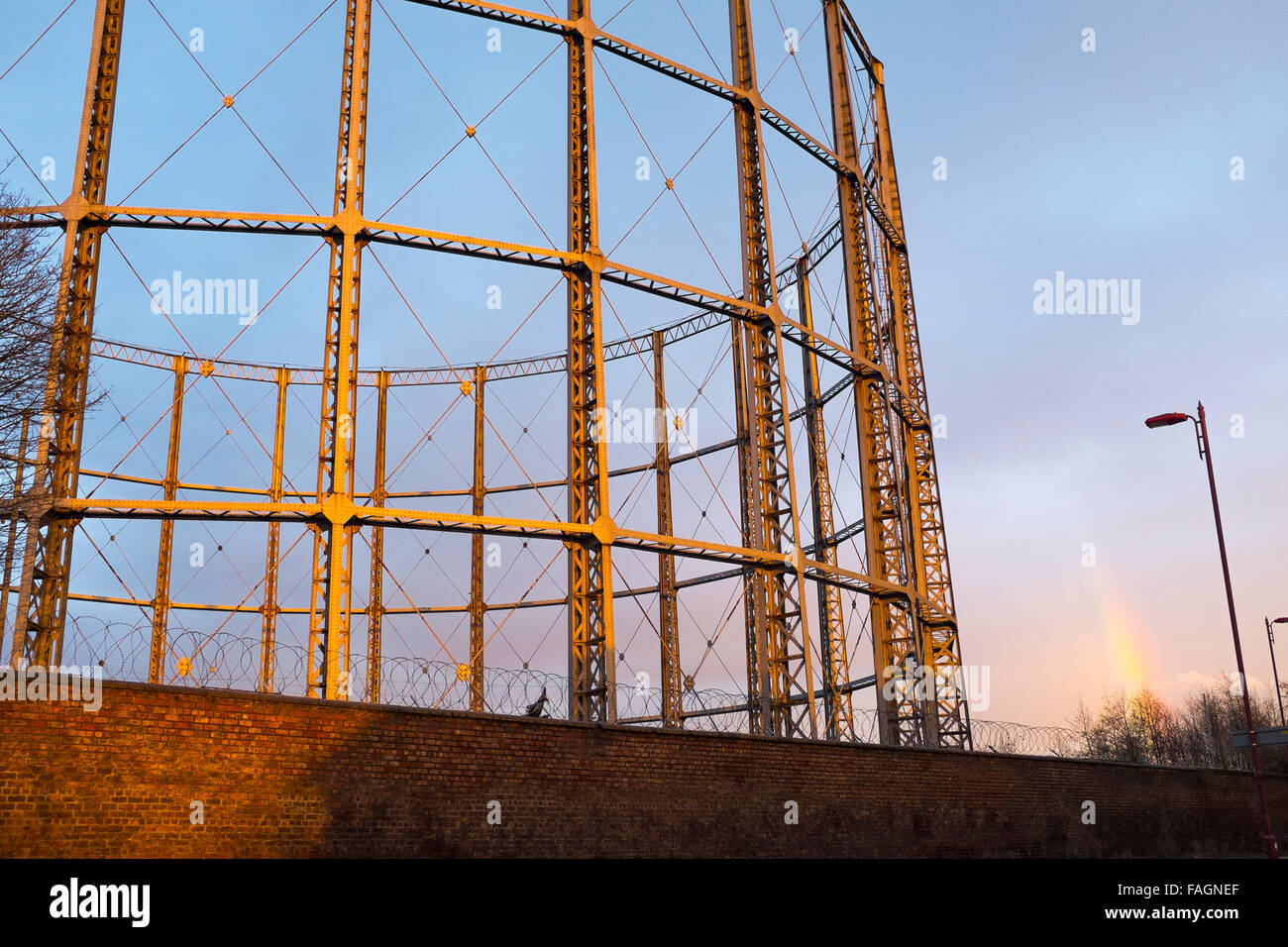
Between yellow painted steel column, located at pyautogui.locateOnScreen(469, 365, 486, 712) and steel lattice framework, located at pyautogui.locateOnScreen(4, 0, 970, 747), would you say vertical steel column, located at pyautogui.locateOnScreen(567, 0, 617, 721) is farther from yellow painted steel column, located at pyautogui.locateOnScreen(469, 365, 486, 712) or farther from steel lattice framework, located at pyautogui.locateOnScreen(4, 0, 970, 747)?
yellow painted steel column, located at pyautogui.locateOnScreen(469, 365, 486, 712)

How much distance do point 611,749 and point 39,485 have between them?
8822mm

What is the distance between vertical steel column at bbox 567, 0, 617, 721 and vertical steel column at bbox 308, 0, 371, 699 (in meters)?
3.41

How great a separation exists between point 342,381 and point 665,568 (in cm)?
1472

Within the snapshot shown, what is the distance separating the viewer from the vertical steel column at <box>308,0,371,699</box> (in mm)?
15484

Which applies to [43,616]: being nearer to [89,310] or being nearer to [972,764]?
[89,310]

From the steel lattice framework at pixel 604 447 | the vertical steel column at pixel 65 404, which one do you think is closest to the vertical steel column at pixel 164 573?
the steel lattice framework at pixel 604 447

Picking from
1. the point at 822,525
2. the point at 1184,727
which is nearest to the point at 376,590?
the point at 822,525

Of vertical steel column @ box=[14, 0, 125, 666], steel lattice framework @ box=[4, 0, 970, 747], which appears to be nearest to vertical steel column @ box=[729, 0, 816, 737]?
steel lattice framework @ box=[4, 0, 970, 747]

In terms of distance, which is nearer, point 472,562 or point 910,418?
point 910,418

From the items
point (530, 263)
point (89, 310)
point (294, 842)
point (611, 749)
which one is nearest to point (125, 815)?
point (294, 842)

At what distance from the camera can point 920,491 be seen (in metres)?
26.8

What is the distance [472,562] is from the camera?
3244 centimetres

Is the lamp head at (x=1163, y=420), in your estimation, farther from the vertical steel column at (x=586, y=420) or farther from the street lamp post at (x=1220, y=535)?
the vertical steel column at (x=586, y=420)

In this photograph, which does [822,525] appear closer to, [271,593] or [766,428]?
[766,428]
